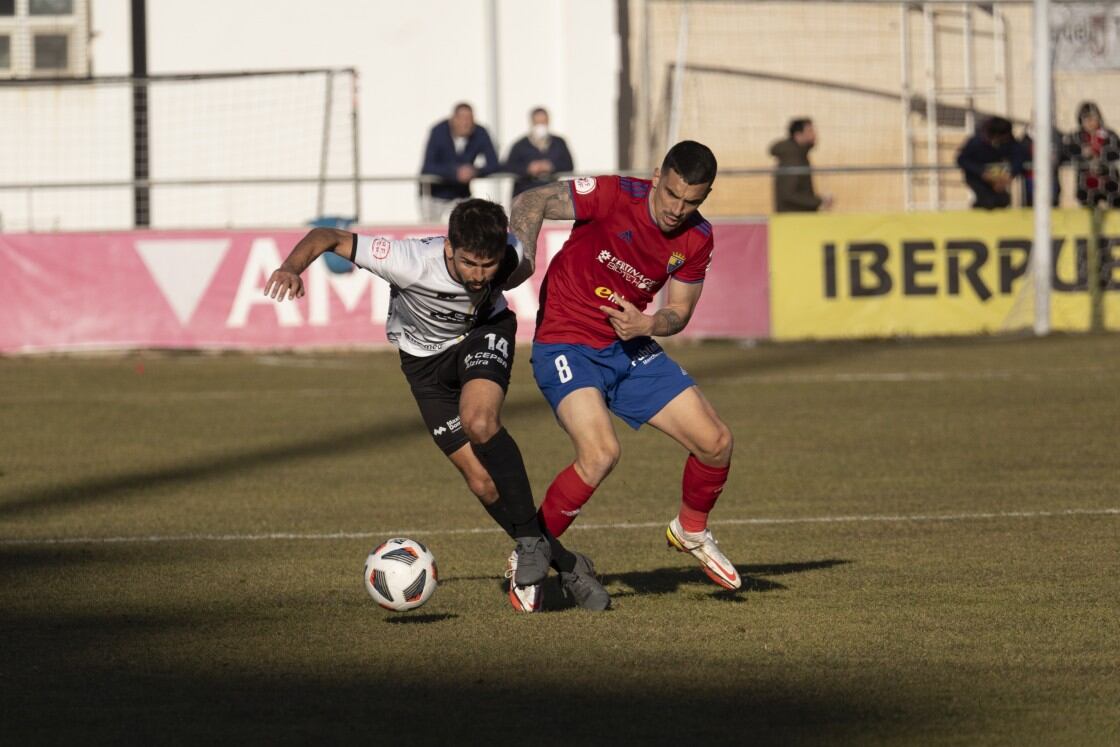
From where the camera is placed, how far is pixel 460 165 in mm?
20156

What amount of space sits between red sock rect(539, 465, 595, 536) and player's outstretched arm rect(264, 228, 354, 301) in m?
1.20

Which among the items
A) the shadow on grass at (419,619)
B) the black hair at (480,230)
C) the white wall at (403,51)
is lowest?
the shadow on grass at (419,619)

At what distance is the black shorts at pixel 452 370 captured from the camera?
7.18 m

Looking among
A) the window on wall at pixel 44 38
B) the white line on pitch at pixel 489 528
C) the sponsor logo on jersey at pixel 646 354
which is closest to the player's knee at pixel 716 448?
the sponsor logo on jersey at pixel 646 354

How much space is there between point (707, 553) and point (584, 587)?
1.82 ft

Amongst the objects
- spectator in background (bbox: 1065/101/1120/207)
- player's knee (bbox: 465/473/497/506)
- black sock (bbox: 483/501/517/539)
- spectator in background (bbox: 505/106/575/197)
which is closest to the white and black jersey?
player's knee (bbox: 465/473/497/506)

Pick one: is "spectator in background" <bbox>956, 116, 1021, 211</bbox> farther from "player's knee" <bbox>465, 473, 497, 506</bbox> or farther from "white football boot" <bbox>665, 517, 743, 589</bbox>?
"player's knee" <bbox>465, 473, 497, 506</bbox>

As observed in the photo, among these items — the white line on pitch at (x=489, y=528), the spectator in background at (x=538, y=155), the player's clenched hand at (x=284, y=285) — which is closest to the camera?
the player's clenched hand at (x=284, y=285)

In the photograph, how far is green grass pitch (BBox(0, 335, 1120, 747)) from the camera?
5.30 metres

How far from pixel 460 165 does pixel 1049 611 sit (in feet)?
46.2

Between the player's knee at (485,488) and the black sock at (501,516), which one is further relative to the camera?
the player's knee at (485,488)

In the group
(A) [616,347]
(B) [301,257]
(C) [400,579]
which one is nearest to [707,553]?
(A) [616,347]

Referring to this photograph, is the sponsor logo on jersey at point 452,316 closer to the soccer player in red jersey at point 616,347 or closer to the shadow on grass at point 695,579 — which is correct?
Result: the soccer player in red jersey at point 616,347

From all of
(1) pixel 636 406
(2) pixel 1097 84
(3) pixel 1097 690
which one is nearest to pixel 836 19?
(2) pixel 1097 84
